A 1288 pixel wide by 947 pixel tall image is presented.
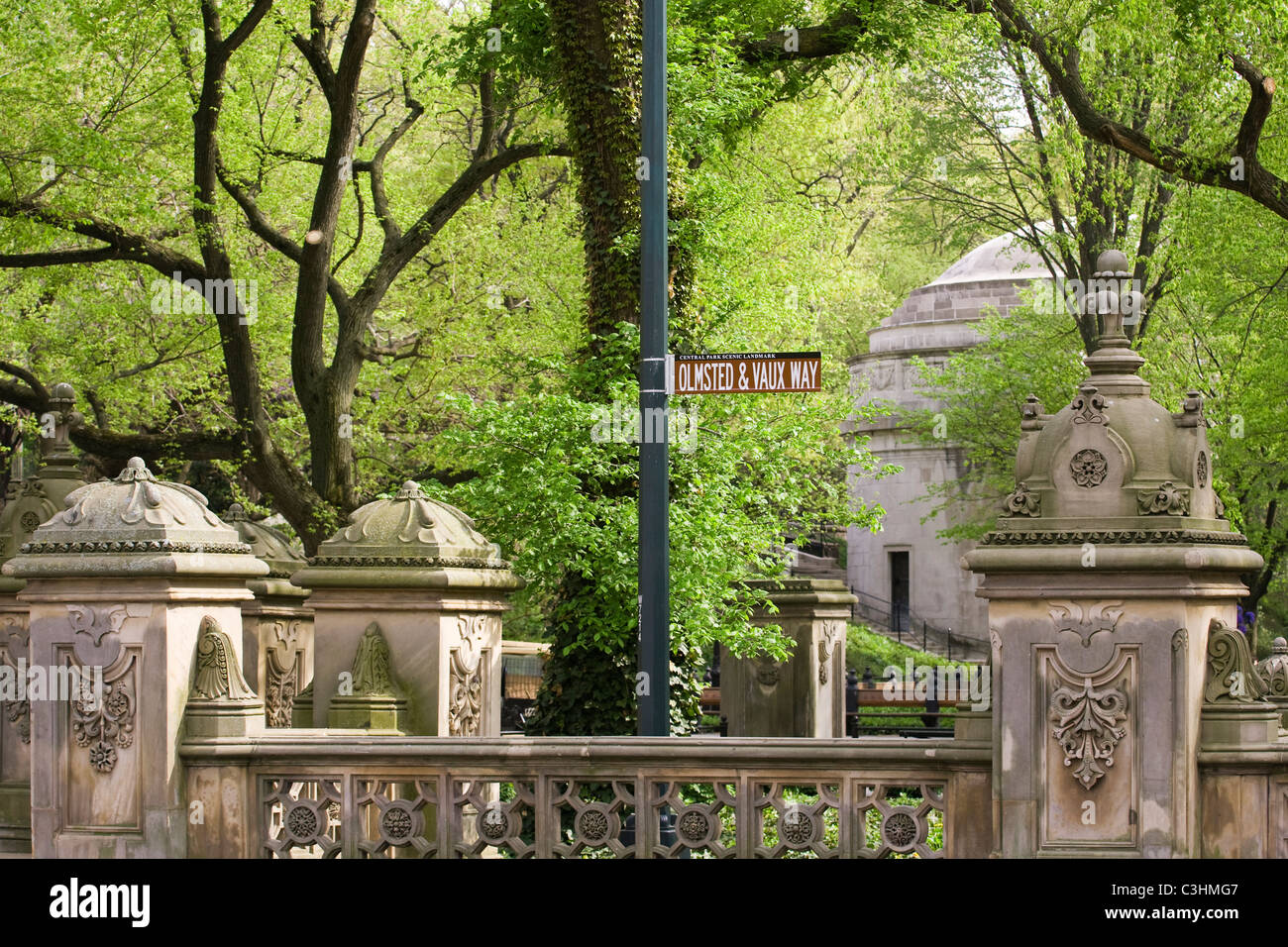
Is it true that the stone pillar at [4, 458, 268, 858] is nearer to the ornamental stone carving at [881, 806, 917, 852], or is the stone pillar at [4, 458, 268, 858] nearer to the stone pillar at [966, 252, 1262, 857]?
the ornamental stone carving at [881, 806, 917, 852]

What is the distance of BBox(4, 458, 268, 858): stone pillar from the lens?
8.24 m

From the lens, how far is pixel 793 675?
1622 cm

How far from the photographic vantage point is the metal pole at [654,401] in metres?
9.35

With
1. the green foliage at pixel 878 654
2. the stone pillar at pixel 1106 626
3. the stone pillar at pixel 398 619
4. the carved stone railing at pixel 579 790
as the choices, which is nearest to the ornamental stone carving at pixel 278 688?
the stone pillar at pixel 398 619

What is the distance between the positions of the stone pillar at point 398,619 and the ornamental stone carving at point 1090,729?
3900 millimetres

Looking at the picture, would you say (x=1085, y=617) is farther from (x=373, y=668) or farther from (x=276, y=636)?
(x=276, y=636)

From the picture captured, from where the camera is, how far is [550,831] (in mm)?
8156

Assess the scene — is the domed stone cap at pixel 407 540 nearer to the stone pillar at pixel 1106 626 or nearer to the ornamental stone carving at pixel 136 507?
the ornamental stone carving at pixel 136 507

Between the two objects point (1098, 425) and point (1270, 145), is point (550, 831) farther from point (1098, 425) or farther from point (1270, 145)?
point (1270, 145)


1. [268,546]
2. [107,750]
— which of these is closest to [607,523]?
[268,546]

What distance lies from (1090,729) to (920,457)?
117ft

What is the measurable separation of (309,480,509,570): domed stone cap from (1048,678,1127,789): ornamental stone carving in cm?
400

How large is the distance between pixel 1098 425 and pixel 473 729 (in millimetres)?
4627
